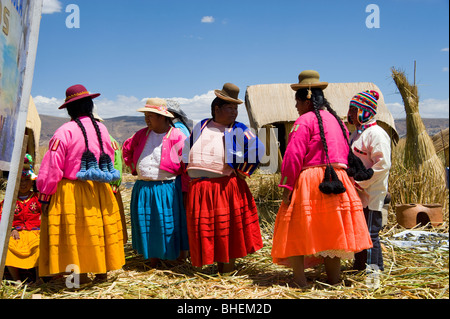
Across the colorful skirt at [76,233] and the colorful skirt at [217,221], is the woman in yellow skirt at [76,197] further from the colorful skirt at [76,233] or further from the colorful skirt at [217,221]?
the colorful skirt at [217,221]

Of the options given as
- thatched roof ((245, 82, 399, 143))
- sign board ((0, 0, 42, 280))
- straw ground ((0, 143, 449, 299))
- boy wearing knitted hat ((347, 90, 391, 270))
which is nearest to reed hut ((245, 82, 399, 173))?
thatched roof ((245, 82, 399, 143))

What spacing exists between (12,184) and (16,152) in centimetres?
20

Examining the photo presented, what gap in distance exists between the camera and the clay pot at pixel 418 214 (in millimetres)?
6316

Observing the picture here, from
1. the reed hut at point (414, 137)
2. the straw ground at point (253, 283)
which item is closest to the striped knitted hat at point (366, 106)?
the straw ground at point (253, 283)

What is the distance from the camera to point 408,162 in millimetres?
7402

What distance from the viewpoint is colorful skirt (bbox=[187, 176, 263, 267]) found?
4.34 metres

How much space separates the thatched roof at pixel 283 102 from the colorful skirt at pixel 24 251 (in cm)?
608

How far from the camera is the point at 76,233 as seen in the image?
3.97 m

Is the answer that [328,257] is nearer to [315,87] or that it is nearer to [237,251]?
[237,251]

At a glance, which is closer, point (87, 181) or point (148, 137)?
point (87, 181)

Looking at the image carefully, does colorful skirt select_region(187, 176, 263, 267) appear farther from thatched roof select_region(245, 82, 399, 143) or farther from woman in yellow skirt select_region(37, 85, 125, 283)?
thatched roof select_region(245, 82, 399, 143)

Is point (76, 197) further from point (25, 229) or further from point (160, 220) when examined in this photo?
point (160, 220)
